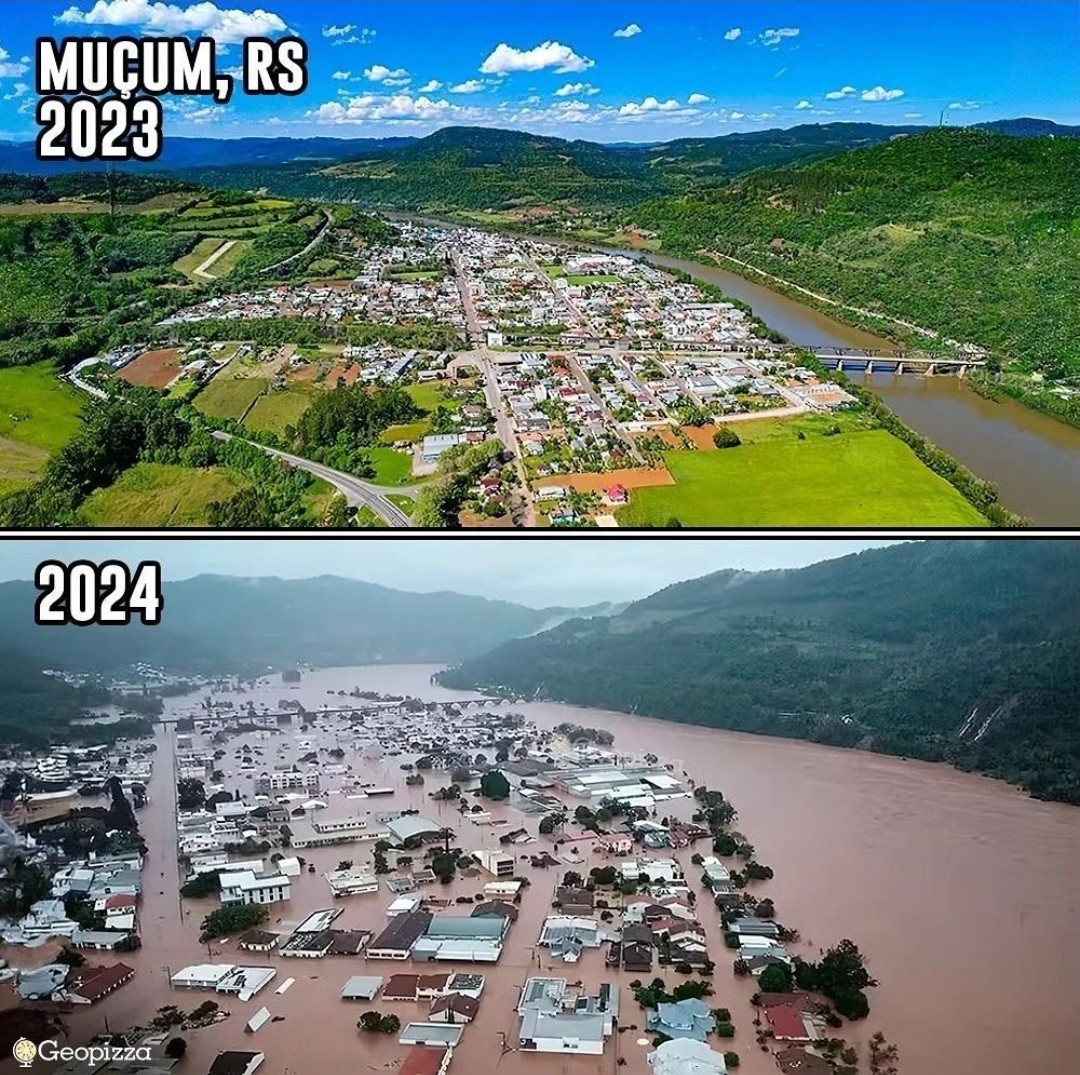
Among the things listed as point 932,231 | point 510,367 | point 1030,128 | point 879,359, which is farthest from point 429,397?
point 932,231

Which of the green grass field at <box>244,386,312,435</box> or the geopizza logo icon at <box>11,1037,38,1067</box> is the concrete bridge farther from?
the geopizza logo icon at <box>11,1037,38,1067</box>

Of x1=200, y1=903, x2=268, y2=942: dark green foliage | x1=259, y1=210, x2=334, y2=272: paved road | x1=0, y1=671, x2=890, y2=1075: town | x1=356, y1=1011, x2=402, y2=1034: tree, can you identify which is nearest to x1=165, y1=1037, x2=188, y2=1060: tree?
x1=0, y1=671, x2=890, y2=1075: town

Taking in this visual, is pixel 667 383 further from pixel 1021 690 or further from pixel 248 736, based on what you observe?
pixel 248 736

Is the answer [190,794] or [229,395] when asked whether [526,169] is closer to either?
[229,395]

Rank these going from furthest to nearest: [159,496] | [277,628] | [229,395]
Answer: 1. [229,395]
2. [159,496]
3. [277,628]

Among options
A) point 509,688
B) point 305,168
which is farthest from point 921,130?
point 509,688
